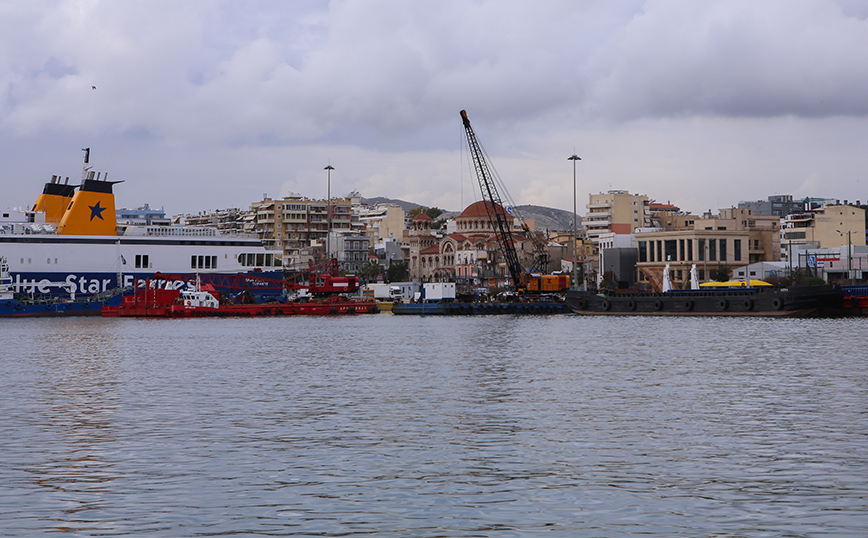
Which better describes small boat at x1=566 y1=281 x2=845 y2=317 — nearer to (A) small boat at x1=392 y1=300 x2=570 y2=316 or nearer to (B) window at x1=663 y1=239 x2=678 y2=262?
(A) small boat at x1=392 y1=300 x2=570 y2=316

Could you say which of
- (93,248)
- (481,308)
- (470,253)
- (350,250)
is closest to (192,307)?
(93,248)

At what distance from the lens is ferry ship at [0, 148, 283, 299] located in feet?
332

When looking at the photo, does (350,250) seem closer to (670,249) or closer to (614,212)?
(614,212)

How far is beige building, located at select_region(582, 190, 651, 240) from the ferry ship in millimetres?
94767

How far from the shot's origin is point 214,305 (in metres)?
96.3

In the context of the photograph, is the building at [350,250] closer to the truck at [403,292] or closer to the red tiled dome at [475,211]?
the red tiled dome at [475,211]

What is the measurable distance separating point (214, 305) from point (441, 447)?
266 feet

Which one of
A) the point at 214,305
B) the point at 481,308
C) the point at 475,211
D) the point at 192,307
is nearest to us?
the point at 192,307

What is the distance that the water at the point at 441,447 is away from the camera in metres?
12.9

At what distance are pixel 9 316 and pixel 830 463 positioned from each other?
88417mm

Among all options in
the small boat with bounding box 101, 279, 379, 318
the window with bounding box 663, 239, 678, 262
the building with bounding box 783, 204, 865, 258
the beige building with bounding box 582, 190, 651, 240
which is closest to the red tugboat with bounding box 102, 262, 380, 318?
the small boat with bounding box 101, 279, 379, 318

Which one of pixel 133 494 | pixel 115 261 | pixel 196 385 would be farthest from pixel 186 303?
pixel 133 494

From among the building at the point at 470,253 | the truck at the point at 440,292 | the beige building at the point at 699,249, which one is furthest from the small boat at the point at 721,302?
the building at the point at 470,253

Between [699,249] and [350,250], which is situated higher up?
[350,250]
